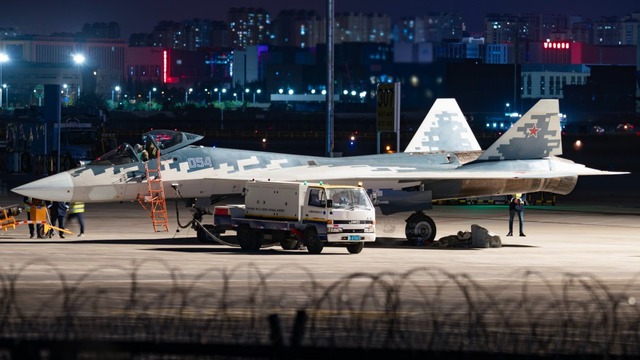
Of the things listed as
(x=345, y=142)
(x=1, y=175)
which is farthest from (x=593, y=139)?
(x=1, y=175)

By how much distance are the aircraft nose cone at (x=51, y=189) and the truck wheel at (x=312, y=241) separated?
24.3ft

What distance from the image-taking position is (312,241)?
29.5 meters

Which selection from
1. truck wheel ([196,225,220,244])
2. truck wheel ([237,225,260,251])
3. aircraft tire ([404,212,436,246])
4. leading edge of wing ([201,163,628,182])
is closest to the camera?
truck wheel ([237,225,260,251])

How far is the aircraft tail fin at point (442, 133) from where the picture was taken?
39.4m

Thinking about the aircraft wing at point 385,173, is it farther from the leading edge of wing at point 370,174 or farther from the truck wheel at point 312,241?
the truck wheel at point 312,241

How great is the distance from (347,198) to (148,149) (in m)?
7.21

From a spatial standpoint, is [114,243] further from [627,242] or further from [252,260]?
[627,242]

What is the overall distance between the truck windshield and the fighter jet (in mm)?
3678

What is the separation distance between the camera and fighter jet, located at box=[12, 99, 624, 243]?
33.2 meters

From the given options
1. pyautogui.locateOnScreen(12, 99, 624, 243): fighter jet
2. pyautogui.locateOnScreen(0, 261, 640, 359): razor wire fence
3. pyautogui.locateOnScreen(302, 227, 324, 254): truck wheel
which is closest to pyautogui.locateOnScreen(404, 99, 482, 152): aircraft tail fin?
pyautogui.locateOnScreen(12, 99, 624, 243): fighter jet

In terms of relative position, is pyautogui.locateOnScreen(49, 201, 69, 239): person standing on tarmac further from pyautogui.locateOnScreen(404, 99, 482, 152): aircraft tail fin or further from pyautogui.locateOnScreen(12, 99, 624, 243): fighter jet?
pyautogui.locateOnScreen(404, 99, 482, 152): aircraft tail fin

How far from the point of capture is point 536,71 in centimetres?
12631

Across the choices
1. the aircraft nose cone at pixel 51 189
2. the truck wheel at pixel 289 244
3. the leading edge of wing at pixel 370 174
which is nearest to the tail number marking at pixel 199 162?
the leading edge of wing at pixel 370 174

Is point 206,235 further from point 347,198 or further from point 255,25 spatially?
point 255,25
